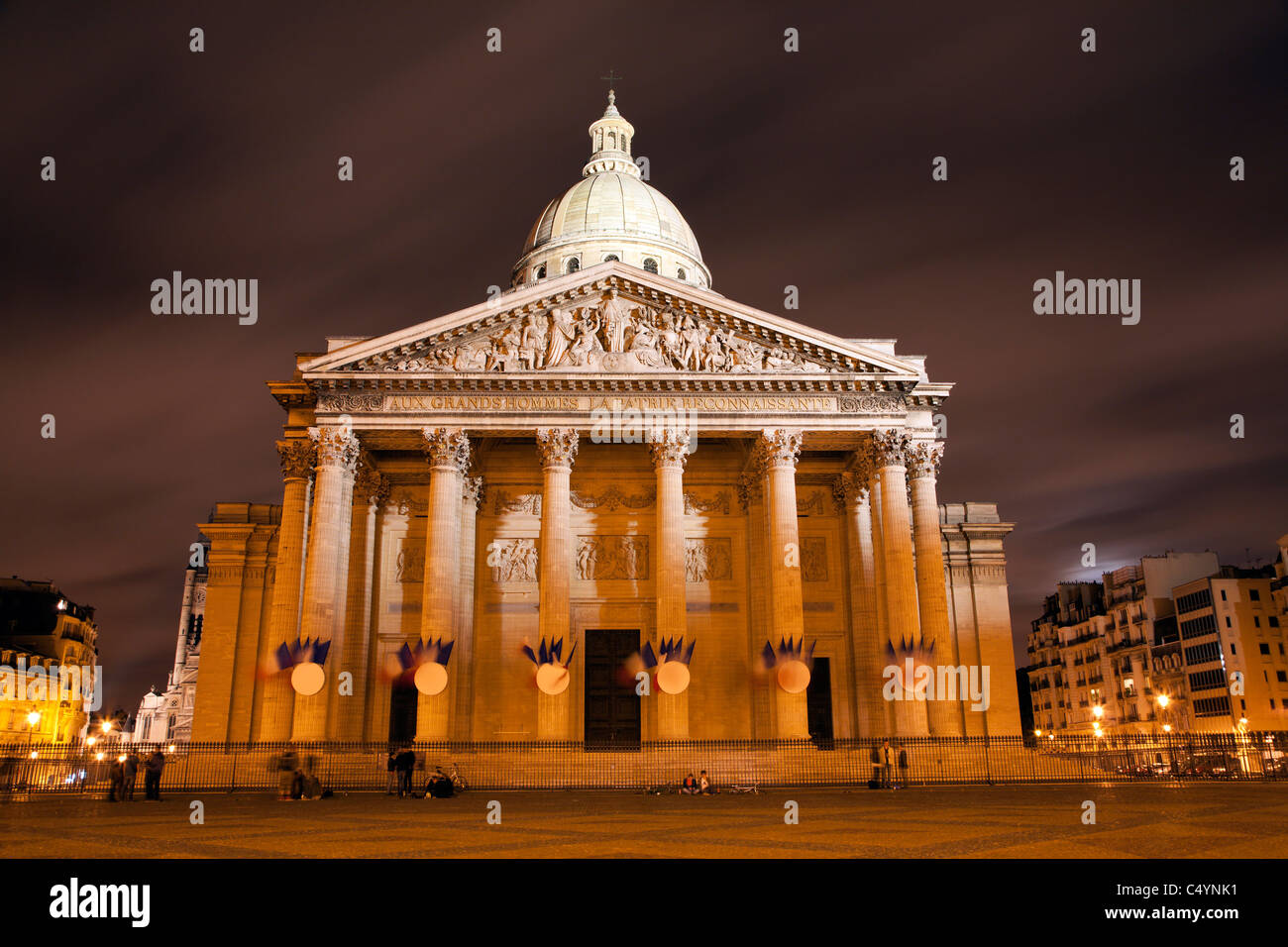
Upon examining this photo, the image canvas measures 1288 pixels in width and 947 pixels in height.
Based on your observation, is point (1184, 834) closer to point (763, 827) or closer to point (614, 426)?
point (763, 827)

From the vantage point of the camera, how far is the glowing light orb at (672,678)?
31266 mm

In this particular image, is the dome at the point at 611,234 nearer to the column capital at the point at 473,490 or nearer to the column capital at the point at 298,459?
the column capital at the point at 473,490

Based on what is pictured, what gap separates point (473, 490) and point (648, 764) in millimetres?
13259

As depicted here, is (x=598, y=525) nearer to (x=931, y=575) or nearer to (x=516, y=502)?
(x=516, y=502)

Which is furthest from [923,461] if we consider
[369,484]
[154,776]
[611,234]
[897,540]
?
[611,234]

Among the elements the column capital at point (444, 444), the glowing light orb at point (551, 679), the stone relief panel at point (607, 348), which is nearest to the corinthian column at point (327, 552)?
the column capital at point (444, 444)

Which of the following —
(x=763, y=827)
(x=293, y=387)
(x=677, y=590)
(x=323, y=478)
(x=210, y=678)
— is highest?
(x=293, y=387)

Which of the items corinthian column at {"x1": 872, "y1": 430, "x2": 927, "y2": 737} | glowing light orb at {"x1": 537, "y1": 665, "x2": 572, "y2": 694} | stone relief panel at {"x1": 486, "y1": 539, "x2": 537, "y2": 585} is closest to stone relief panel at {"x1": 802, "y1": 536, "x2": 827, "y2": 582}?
corinthian column at {"x1": 872, "y1": 430, "x2": 927, "y2": 737}

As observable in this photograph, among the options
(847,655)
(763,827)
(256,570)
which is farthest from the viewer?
(256,570)

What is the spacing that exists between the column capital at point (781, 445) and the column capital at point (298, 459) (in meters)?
16.0

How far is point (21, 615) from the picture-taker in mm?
85375

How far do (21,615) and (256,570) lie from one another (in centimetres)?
5846

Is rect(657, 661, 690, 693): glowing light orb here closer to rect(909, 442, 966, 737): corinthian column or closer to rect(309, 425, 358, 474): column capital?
rect(909, 442, 966, 737): corinthian column
